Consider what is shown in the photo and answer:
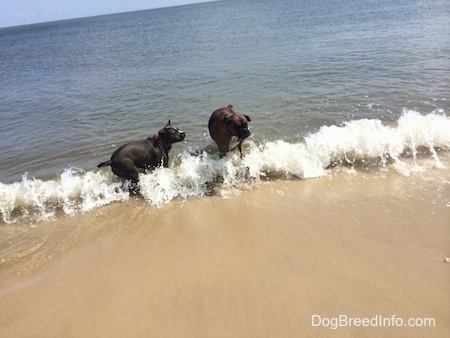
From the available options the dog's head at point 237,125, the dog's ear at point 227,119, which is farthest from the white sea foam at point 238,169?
the dog's ear at point 227,119

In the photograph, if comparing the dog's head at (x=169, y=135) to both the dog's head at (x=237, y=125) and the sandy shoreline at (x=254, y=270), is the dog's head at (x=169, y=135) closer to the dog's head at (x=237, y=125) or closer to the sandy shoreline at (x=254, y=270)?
the dog's head at (x=237, y=125)

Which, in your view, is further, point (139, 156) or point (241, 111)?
point (241, 111)

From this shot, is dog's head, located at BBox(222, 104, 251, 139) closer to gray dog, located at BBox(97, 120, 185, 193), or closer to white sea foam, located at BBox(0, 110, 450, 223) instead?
white sea foam, located at BBox(0, 110, 450, 223)

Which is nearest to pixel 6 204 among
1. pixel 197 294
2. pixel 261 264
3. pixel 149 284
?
pixel 149 284

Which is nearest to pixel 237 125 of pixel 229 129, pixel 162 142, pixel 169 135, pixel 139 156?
pixel 229 129

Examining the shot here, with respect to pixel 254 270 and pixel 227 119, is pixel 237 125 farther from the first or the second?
pixel 254 270

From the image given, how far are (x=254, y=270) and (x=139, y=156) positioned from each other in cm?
319

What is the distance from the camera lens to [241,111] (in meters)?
9.41

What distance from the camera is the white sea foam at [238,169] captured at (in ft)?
18.8

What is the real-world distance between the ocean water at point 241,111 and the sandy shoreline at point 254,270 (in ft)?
2.78

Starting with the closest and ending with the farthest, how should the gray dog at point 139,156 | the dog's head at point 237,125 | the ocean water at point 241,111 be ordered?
the gray dog at point 139,156 < the dog's head at point 237,125 < the ocean water at point 241,111

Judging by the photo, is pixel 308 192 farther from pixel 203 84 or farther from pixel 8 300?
pixel 203 84

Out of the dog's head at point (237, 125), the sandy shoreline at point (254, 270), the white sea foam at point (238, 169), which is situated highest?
the dog's head at point (237, 125)

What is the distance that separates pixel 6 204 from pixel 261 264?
4.89 metres
